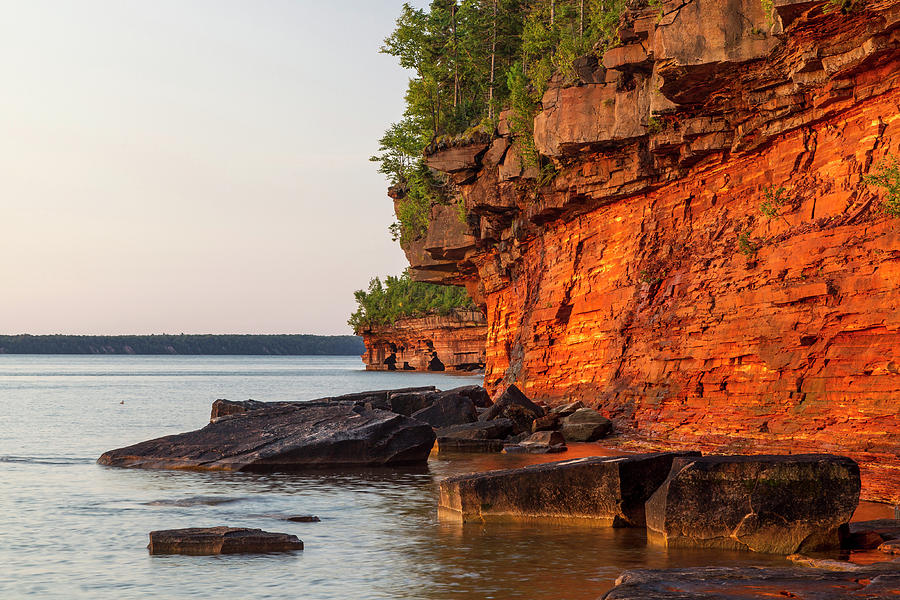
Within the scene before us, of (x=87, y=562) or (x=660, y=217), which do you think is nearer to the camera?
(x=87, y=562)

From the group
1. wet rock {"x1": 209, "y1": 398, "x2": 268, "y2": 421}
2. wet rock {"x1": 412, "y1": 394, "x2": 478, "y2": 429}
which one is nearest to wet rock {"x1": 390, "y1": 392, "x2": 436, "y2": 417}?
wet rock {"x1": 412, "y1": 394, "x2": 478, "y2": 429}

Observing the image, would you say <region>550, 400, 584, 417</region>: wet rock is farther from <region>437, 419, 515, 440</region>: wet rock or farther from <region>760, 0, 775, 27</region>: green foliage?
<region>760, 0, 775, 27</region>: green foliage

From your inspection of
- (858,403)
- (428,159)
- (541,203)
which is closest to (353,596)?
(858,403)

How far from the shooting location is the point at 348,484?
21.3 m

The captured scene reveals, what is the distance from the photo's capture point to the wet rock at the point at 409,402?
117 ft

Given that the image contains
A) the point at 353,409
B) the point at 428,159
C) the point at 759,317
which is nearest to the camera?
the point at 759,317

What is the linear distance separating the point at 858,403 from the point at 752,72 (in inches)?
329

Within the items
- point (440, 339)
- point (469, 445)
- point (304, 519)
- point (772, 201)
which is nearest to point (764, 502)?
point (304, 519)

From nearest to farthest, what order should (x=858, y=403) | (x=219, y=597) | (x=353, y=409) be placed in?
(x=219, y=597) < (x=858, y=403) < (x=353, y=409)

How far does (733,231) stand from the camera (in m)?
23.5

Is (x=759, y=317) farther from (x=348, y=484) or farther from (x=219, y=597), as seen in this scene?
(x=219, y=597)

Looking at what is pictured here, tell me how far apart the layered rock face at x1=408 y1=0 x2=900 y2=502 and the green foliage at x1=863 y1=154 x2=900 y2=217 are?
24cm

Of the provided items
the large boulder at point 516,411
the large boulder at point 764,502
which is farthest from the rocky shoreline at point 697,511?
the large boulder at point 516,411

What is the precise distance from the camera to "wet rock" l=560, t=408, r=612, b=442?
2670 cm
